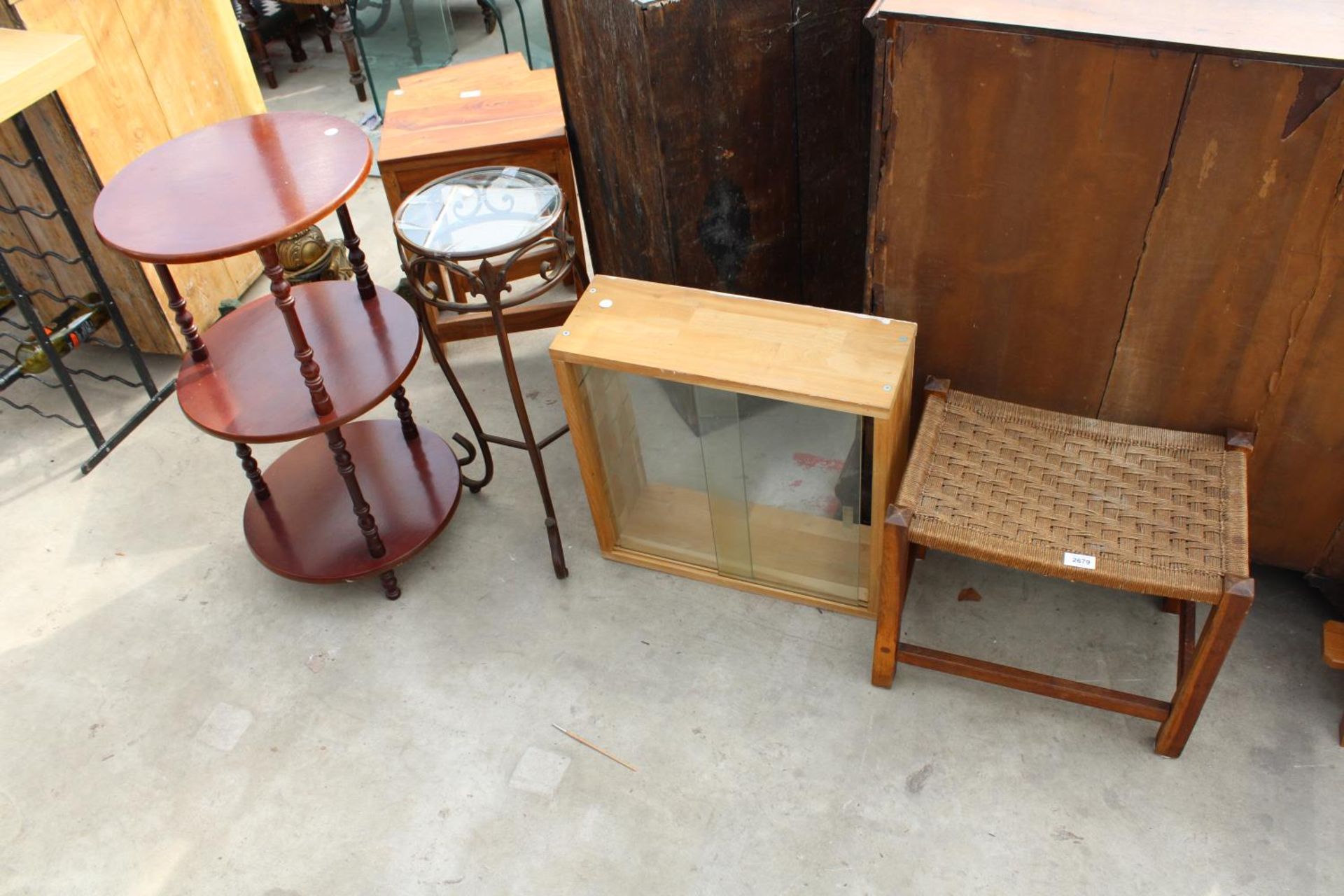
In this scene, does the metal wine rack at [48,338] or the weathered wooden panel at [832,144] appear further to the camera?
the metal wine rack at [48,338]

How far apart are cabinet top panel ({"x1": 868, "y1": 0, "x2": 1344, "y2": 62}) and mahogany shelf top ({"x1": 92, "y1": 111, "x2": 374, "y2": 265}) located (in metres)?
1.21

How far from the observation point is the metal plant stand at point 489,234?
2410 mm

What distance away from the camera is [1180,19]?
6.43 feet

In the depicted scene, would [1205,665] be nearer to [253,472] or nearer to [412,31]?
[253,472]

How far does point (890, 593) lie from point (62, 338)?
2769mm

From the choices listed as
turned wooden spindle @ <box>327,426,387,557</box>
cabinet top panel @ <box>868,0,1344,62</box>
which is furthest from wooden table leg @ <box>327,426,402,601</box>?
cabinet top panel @ <box>868,0,1344,62</box>

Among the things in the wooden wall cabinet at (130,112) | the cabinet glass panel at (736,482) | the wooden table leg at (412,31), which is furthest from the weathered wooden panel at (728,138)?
the wooden table leg at (412,31)

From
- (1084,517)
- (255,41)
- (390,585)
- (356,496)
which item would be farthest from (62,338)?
(1084,517)

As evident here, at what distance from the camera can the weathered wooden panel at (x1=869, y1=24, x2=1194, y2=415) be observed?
2006 millimetres

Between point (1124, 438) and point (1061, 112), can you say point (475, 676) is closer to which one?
point (1124, 438)

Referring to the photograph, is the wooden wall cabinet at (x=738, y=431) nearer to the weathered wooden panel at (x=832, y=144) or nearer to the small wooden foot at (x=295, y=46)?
the weathered wooden panel at (x=832, y=144)

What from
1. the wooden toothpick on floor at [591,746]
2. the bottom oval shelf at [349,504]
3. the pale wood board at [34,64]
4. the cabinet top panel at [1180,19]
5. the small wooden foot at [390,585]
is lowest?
the wooden toothpick on floor at [591,746]

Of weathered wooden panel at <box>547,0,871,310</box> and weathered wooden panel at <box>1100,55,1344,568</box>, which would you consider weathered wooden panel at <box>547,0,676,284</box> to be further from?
weathered wooden panel at <box>1100,55,1344,568</box>

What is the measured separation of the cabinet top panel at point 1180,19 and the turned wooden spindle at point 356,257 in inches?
57.8
